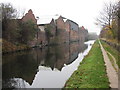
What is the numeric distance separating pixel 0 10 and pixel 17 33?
555 cm

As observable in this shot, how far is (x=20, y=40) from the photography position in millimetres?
35875

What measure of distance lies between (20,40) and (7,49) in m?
8.57

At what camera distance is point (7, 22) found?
29812 mm

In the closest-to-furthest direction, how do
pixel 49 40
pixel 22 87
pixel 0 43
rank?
pixel 22 87
pixel 0 43
pixel 49 40

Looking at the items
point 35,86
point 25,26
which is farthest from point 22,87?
point 25,26

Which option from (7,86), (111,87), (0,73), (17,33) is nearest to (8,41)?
(17,33)

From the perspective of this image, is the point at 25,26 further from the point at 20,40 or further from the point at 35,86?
the point at 35,86

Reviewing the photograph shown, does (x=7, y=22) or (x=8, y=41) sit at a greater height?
(x=7, y=22)

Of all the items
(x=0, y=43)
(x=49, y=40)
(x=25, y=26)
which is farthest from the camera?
(x=49, y=40)

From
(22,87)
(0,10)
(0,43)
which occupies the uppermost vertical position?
(0,10)

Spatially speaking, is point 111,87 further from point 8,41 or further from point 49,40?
point 49,40

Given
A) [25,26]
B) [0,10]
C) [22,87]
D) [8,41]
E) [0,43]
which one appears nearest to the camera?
[22,87]

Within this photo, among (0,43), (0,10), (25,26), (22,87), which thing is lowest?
(22,87)

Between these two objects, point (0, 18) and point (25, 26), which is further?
point (25, 26)
